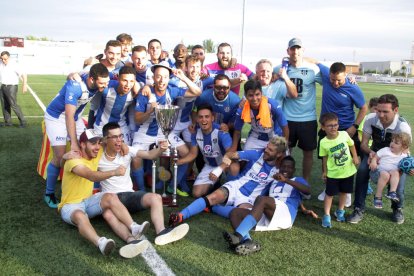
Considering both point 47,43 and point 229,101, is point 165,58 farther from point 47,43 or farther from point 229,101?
point 47,43

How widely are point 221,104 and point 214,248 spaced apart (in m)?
2.18

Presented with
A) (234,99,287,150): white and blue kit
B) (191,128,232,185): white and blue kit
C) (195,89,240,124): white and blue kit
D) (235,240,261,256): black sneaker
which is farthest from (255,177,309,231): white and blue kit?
(195,89,240,124): white and blue kit

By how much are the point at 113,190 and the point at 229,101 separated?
1.96 m

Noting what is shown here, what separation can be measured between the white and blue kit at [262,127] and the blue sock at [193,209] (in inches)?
46.7

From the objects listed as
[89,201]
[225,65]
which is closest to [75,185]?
[89,201]

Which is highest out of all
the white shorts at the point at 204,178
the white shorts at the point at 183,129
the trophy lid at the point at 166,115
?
the trophy lid at the point at 166,115

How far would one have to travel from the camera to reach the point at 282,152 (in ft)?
14.9

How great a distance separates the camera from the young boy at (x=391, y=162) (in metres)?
4.30

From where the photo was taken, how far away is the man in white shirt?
9924mm

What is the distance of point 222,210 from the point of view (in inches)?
174

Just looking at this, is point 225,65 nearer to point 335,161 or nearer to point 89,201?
point 335,161

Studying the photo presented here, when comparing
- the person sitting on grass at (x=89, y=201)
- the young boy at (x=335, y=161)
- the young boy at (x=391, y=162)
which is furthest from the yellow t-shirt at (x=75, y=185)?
the young boy at (x=391, y=162)

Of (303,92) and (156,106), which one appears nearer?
(156,106)

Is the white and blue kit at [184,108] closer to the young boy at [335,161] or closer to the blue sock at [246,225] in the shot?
the young boy at [335,161]
